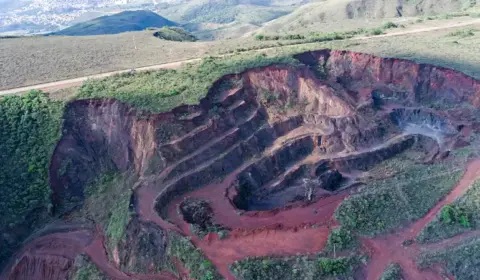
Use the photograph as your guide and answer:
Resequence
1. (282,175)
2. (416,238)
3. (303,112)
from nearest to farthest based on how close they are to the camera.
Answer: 1. (416,238)
2. (282,175)
3. (303,112)

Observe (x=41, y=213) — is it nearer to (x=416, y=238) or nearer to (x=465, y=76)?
(x=416, y=238)

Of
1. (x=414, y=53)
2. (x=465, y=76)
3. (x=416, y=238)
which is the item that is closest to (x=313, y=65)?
(x=414, y=53)

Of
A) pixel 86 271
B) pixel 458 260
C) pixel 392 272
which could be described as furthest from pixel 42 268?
pixel 458 260

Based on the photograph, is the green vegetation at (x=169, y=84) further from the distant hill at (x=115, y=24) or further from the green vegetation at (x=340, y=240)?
the distant hill at (x=115, y=24)

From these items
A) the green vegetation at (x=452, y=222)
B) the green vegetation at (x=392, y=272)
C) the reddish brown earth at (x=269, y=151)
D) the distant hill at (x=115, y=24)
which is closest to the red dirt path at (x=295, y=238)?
the reddish brown earth at (x=269, y=151)

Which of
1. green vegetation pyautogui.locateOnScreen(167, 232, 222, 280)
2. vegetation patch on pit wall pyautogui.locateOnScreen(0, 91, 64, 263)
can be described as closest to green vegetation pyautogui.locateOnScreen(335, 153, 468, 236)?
green vegetation pyautogui.locateOnScreen(167, 232, 222, 280)

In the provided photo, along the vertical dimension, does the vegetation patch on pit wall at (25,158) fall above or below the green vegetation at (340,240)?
above

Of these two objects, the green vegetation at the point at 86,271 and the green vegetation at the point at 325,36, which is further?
the green vegetation at the point at 325,36
